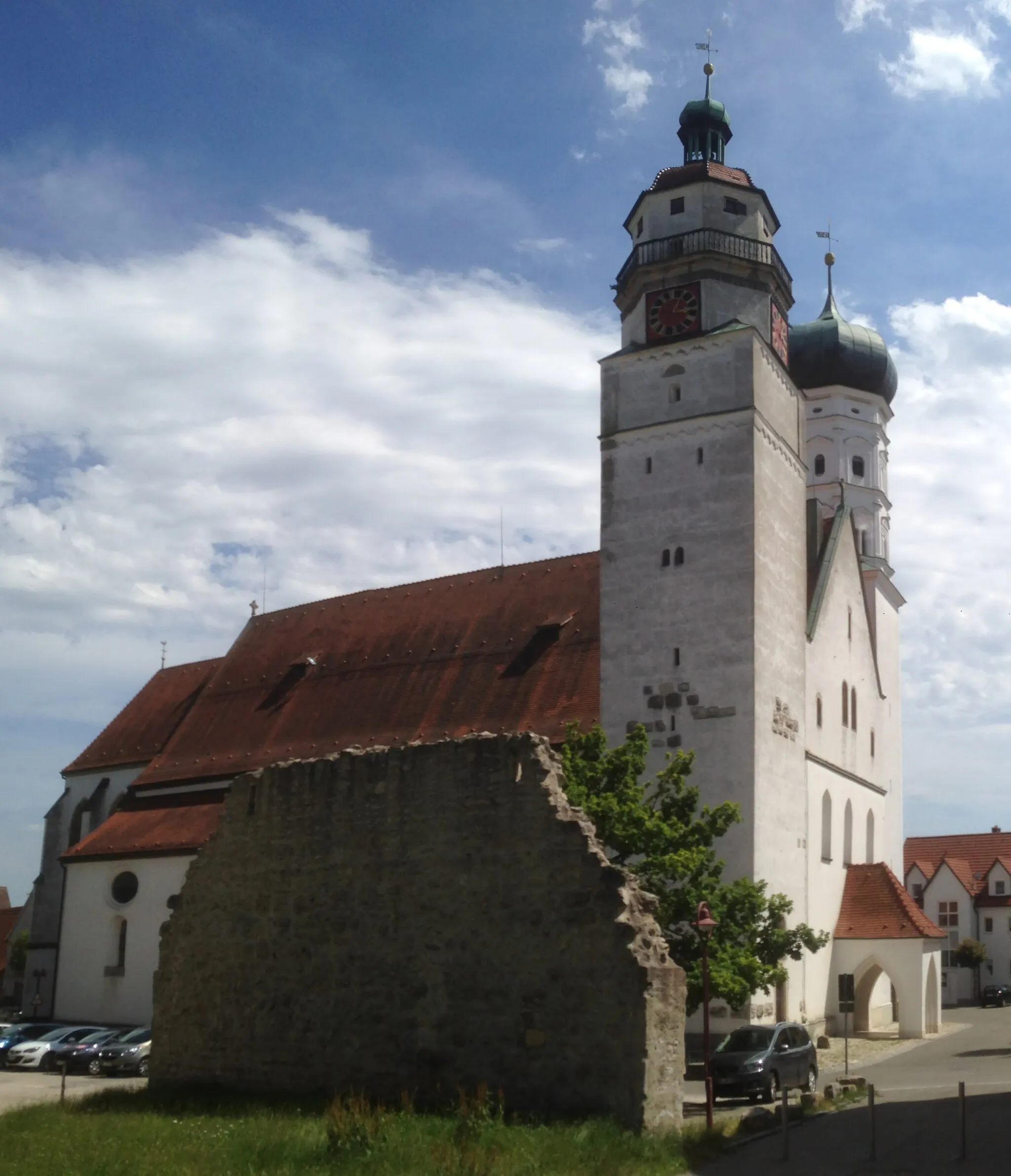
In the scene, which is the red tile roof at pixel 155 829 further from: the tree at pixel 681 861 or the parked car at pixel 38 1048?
the tree at pixel 681 861

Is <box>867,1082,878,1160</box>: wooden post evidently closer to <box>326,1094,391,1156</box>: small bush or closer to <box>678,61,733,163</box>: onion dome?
<box>326,1094,391,1156</box>: small bush

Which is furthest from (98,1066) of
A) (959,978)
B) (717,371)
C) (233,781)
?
(959,978)

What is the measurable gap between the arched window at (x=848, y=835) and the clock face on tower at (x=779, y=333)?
36.1 ft

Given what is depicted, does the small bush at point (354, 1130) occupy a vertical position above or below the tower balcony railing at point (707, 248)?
below

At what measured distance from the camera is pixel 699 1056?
25.4 metres

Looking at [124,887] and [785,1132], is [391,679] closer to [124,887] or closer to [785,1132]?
[124,887]

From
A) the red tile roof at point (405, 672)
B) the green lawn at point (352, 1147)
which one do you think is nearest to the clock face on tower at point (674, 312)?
the red tile roof at point (405, 672)

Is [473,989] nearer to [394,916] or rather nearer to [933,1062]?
[394,916]

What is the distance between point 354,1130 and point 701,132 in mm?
27241

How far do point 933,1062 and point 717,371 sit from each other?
14581 millimetres

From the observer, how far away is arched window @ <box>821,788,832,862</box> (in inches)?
1308

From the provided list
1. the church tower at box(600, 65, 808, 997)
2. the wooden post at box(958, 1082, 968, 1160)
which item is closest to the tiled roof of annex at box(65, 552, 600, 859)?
the church tower at box(600, 65, 808, 997)

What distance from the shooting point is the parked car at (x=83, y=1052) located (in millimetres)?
27016

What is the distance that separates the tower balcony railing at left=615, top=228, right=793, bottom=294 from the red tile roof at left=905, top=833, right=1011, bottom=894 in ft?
109
